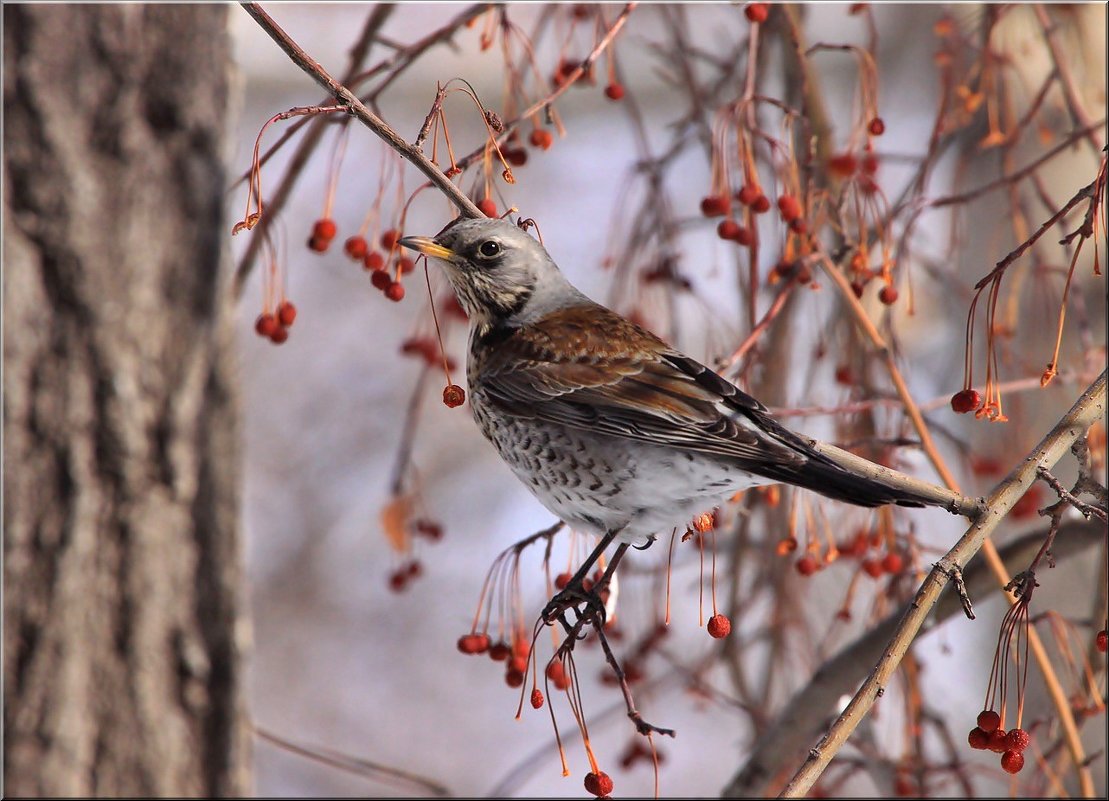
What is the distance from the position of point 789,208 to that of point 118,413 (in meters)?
1.54

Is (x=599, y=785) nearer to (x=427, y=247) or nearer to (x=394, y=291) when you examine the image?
(x=394, y=291)

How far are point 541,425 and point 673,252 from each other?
0.88 meters

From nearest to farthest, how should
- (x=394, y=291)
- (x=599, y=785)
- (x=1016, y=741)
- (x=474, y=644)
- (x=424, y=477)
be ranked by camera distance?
(x=1016, y=741) → (x=599, y=785) → (x=394, y=291) → (x=474, y=644) → (x=424, y=477)

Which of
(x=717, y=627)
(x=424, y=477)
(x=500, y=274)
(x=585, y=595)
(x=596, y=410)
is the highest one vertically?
(x=424, y=477)

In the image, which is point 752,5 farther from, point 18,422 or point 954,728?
point 954,728

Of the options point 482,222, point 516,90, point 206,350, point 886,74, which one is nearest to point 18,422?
point 206,350

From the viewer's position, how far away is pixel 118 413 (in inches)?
97.5

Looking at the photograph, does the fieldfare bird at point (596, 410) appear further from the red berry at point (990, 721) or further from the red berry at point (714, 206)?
the red berry at point (990, 721)

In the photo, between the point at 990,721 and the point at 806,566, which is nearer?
the point at 990,721

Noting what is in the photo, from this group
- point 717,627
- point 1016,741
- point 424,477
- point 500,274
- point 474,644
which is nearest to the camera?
point 1016,741

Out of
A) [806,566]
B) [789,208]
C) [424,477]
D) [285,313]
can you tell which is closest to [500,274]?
[285,313]

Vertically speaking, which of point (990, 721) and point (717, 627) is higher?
point (717, 627)

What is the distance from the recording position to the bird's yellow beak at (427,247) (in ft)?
6.50

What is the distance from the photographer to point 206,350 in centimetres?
257
